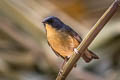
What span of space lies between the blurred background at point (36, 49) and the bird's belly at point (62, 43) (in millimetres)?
1261

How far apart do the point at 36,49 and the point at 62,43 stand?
1.60 meters

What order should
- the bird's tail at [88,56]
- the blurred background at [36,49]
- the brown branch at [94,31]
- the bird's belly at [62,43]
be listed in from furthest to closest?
the blurred background at [36,49] < the bird's tail at [88,56] < the bird's belly at [62,43] < the brown branch at [94,31]

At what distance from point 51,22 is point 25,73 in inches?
76.6

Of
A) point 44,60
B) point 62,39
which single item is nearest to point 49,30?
point 62,39

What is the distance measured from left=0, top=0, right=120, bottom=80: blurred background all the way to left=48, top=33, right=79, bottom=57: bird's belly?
126cm

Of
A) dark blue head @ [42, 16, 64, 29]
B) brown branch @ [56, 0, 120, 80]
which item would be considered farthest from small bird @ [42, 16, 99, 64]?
brown branch @ [56, 0, 120, 80]

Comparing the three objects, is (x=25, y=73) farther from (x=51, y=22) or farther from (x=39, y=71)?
(x=51, y=22)

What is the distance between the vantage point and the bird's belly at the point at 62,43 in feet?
2.70

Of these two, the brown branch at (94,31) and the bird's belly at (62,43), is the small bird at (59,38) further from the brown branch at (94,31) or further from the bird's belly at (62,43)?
the brown branch at (94,31)

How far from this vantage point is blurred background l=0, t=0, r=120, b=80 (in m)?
2.24

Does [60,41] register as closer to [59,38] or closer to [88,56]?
[59,38]

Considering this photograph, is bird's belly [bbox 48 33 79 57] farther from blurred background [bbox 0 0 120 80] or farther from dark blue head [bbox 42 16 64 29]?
blurred background [bbox 0 0 120 80]

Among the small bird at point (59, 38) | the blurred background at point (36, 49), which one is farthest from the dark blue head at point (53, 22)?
the blurred background at point (36, 49)

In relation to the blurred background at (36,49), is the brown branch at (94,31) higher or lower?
higher
